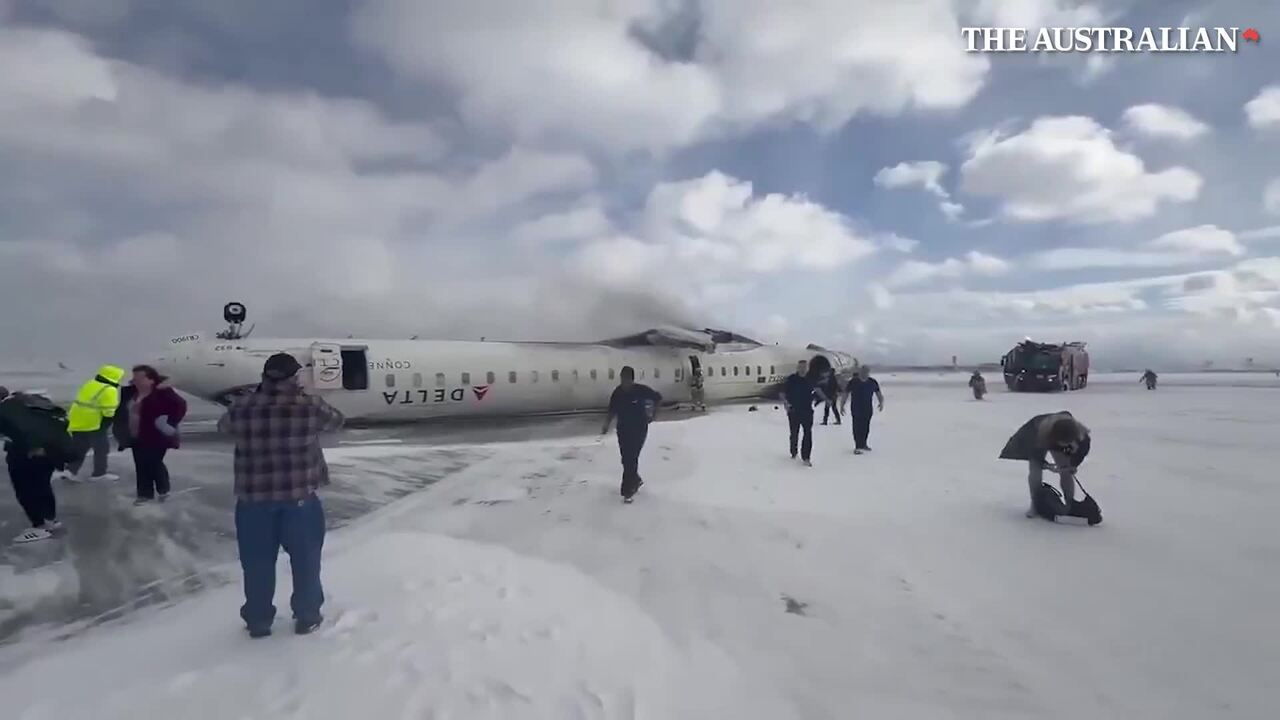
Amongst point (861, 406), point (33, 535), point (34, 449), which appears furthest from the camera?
point (861, 406)

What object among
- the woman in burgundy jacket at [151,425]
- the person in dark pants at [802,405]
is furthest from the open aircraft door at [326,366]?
the person in dark pants at [802,405]

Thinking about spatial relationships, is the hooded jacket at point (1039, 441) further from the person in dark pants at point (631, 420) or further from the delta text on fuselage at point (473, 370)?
the delta text on fuselage at point (473, 370)

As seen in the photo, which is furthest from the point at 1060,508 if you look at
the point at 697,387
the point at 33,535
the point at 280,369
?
the point at 697,387

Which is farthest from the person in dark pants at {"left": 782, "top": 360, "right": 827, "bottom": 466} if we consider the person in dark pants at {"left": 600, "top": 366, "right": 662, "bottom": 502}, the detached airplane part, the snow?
the detached airplane part

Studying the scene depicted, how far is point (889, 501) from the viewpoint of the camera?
8055 millimetres

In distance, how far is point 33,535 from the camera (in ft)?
23.4

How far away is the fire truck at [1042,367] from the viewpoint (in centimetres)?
3534

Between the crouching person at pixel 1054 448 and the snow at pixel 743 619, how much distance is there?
433mm

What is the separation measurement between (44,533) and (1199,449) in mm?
18869

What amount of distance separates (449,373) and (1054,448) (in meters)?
17.7

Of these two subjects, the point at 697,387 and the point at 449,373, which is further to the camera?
the point at 697,387

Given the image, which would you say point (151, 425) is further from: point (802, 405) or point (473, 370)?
point (473, 370)

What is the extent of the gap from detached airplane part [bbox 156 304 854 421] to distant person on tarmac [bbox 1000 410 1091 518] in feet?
41.0

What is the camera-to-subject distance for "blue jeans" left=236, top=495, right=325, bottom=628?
4254 millimetres
